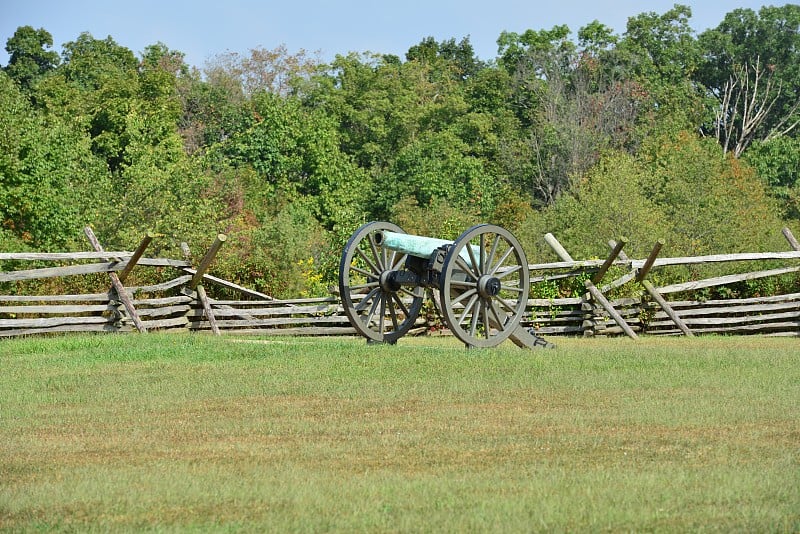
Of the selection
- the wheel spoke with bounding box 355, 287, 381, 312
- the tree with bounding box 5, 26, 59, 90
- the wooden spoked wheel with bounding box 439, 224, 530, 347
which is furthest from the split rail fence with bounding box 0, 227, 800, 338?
the tree with bounding box 5, 26, 59, 90

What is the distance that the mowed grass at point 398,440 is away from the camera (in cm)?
668

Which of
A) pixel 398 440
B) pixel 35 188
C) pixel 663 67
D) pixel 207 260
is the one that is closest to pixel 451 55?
pixel 663 67

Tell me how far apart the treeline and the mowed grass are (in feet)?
31.9

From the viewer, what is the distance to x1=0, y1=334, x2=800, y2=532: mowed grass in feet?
21.9

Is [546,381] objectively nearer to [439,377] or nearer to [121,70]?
[439,377]

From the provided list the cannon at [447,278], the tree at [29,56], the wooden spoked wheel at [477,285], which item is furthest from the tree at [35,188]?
the tree at [29,56]

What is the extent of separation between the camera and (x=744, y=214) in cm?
3422

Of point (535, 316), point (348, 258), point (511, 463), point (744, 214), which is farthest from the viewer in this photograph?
point (744, 214)

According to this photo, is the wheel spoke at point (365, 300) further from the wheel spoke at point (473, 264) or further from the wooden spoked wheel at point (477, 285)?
the wheel spoke at point (473, 264)

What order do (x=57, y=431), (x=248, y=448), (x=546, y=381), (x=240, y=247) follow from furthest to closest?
1. (x=240, y=247)
2. (x=546, y=381)
3. (x=57, y=431)
4. (x=248, y=448)

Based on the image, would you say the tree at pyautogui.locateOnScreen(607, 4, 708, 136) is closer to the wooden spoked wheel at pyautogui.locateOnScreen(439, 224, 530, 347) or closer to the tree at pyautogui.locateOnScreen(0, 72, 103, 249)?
the tree at pyautogui.locateOnScreen(0, 72, 103, 249)

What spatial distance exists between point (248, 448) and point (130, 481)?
4.26 feet

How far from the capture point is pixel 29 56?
55.0 m

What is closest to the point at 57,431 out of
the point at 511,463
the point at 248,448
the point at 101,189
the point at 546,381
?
the point at 248,448
